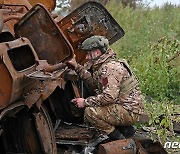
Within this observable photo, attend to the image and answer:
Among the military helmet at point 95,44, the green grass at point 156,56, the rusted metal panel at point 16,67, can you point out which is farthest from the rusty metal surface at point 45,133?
the green grass at point 156,56

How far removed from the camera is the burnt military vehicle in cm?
526

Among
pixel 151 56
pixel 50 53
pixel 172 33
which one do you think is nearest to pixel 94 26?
pixel 50 53

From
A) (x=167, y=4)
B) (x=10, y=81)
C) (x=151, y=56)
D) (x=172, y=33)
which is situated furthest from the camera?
(x=167, y=4)

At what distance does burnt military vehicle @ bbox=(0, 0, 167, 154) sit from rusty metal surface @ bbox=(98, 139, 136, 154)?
0.01m

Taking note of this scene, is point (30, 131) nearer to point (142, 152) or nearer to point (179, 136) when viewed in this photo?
point (142, 152)

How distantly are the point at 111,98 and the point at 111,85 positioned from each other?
16 cm

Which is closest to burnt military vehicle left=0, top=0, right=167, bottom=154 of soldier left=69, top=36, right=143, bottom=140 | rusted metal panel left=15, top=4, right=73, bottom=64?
rusted metal panel left=15, top=4, right=73, bottom=64

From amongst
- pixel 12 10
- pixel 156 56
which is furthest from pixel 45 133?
pixel 156 56

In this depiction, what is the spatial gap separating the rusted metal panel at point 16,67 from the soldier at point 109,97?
1094 mm

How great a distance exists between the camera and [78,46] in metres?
7.13

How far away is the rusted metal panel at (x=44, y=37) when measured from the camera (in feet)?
18.9

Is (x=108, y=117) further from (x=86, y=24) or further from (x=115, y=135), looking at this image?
(x=86, y=24)

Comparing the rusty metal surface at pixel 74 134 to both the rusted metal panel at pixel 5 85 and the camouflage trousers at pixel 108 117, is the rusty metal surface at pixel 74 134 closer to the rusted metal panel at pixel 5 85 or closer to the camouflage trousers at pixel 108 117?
the camouflage trousers at pixel 108 117

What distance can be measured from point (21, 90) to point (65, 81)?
4.40ft
